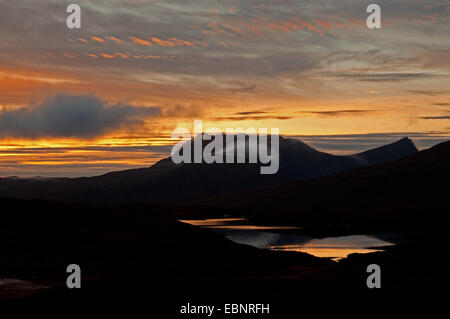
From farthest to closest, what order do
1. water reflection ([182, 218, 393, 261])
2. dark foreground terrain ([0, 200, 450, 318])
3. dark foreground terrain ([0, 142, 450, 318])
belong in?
1. water reflection ([182, 218, 393, 261])
2. dark foreground terrain ([0, 200, 450, 318])
3. dark foreground terrain ([0, 142, 450, 318])

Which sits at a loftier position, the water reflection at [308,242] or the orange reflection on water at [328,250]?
the water reflection at [308,242]

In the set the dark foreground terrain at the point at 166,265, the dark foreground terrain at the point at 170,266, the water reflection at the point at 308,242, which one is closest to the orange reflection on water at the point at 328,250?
the water reflection at the point at 308,242

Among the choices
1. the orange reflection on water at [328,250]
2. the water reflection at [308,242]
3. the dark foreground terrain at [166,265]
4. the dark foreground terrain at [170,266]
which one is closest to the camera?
the dark foreground terrain at [170,266]

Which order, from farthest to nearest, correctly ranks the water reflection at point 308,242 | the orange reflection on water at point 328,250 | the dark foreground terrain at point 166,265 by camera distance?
the water reflection at point 308,242, the orange reflection on water at point 328,250, the dark foreground terrain at point 166,265

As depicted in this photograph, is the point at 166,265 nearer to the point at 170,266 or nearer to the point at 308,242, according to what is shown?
the point at 170,266

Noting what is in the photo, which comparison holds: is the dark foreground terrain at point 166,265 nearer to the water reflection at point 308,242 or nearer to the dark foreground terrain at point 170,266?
the dark foreground terrain at point 170,266

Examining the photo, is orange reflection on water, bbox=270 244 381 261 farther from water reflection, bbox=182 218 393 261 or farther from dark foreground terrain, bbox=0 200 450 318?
dark foreground terrain, bbox=0 200 450 318

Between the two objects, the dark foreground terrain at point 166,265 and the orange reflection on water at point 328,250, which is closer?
the dark foreground terrain at point 166,265

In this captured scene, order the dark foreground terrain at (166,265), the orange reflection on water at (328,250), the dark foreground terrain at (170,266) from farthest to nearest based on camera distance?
the orange reflection on water at (328,250) → the dark foreground terrain at (166,265) → the dark foreground terrain at (170,266)

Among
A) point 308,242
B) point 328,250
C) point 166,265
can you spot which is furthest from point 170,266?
point 308,242

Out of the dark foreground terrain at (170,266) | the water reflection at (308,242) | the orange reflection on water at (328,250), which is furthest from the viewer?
the water reflection at (308,242)

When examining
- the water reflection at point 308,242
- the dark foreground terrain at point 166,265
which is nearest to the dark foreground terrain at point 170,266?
the dark foreground terrain at point 166,265

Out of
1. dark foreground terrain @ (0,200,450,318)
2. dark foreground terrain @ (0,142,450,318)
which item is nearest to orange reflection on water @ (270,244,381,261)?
dark foreground terrain @ (0,142,450,318)
